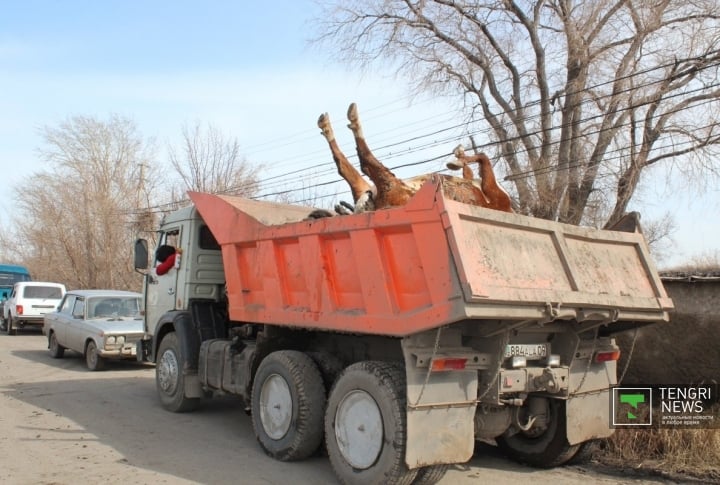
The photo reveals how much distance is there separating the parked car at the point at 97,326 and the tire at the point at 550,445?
27.0ft

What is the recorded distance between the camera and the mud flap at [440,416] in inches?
189

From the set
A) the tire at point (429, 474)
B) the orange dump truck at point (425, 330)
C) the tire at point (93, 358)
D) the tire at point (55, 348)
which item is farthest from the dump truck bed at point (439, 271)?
the tire at point (55, 348)

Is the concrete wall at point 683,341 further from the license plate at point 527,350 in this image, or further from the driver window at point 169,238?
the driver window at point 169,238

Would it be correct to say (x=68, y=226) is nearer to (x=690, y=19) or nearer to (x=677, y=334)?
(x=690, y=19)

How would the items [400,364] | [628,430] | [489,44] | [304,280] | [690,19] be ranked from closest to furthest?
[400,364], [304,280], [628,430], [690,19], [489,44]

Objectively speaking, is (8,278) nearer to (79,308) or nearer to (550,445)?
(79,308)

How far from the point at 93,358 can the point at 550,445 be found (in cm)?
954

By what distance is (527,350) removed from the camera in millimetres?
5539

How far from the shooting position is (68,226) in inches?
1427

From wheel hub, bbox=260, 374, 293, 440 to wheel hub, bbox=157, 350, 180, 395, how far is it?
7.61 feet

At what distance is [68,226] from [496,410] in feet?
116

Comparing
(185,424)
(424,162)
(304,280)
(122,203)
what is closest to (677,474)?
(304,280)

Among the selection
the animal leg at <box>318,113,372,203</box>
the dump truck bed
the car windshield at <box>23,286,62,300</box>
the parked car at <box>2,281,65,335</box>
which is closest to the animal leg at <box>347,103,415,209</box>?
the animal leg at <box>318,113,372,203</box>

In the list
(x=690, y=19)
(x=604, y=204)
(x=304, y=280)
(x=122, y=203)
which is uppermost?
(x=690, y=19)
